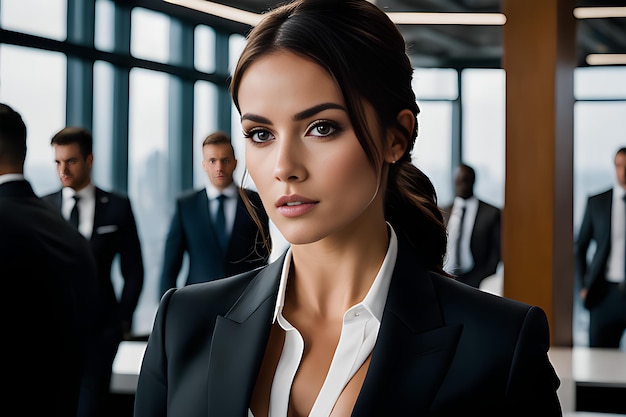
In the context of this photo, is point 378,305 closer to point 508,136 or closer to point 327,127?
point 327,127

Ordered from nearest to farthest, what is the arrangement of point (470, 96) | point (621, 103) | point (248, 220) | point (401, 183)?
point (401, 183) → point (248, 220) → point (621, 103) → point (470, 96)

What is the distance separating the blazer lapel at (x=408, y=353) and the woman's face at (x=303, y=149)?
149 millimetres

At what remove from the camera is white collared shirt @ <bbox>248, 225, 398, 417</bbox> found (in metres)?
1.09

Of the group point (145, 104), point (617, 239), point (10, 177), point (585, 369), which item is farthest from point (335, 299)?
point (145, 104)

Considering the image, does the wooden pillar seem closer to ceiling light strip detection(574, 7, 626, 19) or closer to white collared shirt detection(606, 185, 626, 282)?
white collared shirt detection(606, 185, 626, 282)

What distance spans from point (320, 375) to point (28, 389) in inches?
85.8

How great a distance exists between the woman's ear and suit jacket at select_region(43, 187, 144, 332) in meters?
3.34

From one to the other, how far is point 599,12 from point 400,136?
29.0ft

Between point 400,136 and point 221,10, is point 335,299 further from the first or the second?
point 221,10

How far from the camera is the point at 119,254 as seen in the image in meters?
4.39

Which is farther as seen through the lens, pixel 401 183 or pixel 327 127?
pixel 401 183

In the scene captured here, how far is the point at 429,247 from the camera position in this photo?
1291 mm

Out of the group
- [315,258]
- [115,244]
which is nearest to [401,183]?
[315,258]

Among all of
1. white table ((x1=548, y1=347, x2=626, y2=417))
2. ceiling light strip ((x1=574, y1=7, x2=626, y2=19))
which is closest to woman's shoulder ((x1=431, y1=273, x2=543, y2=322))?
white table ((x1=548, y1=347, x2=626, y2=417))
